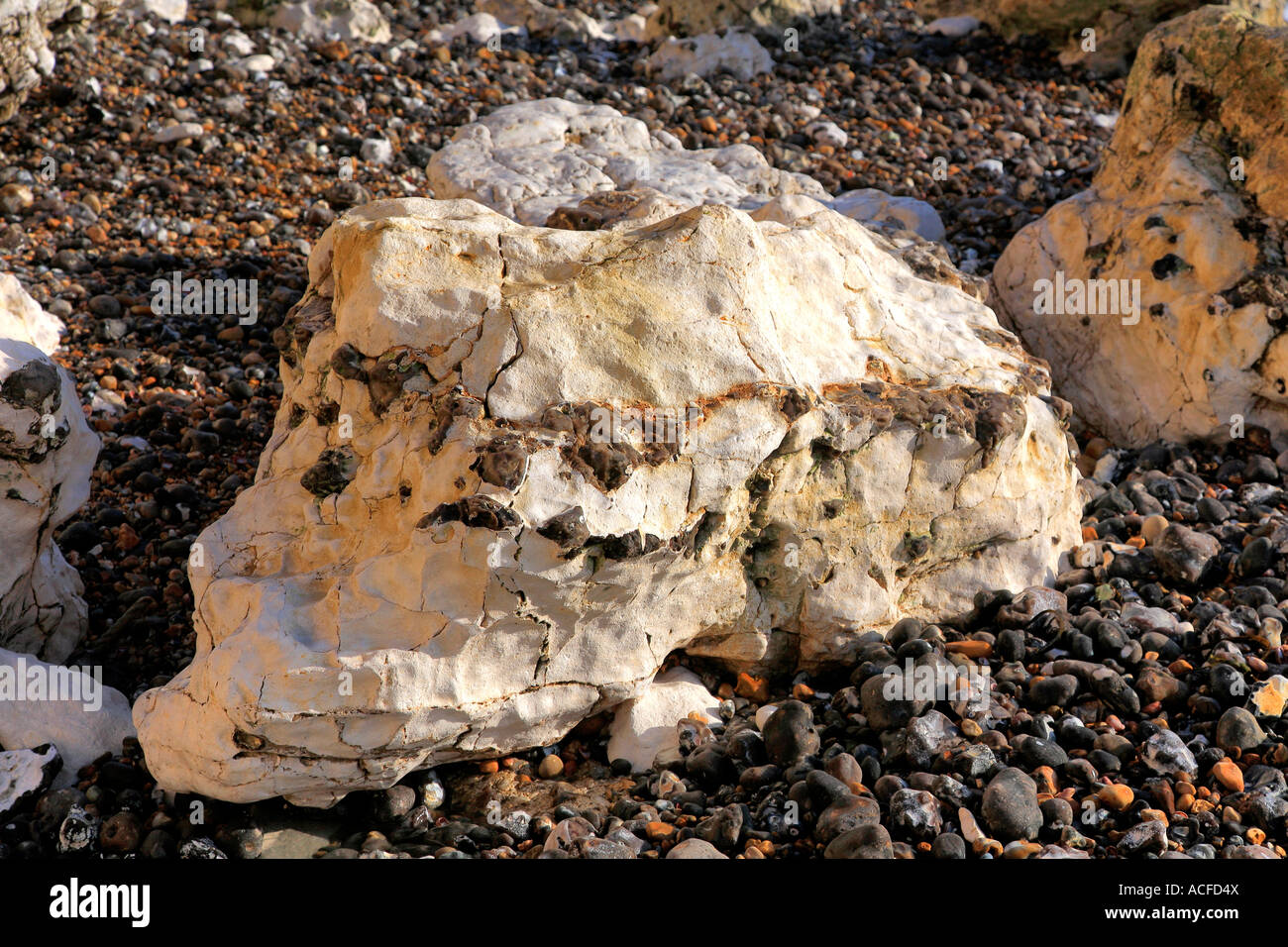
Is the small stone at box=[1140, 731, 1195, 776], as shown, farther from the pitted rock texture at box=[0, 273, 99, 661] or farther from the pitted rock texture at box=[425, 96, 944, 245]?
the pitted rock texture at box=[0, 273, 99, 661]

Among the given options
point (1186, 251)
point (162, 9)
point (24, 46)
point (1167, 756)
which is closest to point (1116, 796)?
point (1167, 756)

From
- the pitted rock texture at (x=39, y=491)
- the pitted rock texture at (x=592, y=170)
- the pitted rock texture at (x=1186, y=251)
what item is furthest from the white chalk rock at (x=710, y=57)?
the pitted rock texture at (x=39, y=491)

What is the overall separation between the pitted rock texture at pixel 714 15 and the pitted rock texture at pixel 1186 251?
4.17m

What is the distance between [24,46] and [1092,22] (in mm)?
8656

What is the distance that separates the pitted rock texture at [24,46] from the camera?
788 cm

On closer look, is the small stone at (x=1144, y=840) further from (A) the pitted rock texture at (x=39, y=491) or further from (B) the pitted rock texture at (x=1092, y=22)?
(B) the pitted rock texture at (x=1092, y=22)

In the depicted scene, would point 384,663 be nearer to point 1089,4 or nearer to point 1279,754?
point 1279,754

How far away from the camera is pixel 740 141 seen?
935cm

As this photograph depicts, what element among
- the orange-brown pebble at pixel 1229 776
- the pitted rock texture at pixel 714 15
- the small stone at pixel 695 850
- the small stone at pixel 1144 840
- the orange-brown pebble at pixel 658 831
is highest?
the pitted rock texture at pixel 714 15

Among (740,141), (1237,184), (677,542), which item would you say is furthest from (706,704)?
(740,141)

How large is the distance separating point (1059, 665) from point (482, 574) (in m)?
2.38

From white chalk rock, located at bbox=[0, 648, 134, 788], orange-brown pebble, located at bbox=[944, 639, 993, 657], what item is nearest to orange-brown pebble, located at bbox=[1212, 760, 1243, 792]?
orange-brown pebble, located at bbox=[944, 639, 993, 657]

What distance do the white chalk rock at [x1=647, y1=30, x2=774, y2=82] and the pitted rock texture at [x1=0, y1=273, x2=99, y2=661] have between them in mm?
6441

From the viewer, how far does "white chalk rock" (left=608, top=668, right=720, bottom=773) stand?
4.57m
